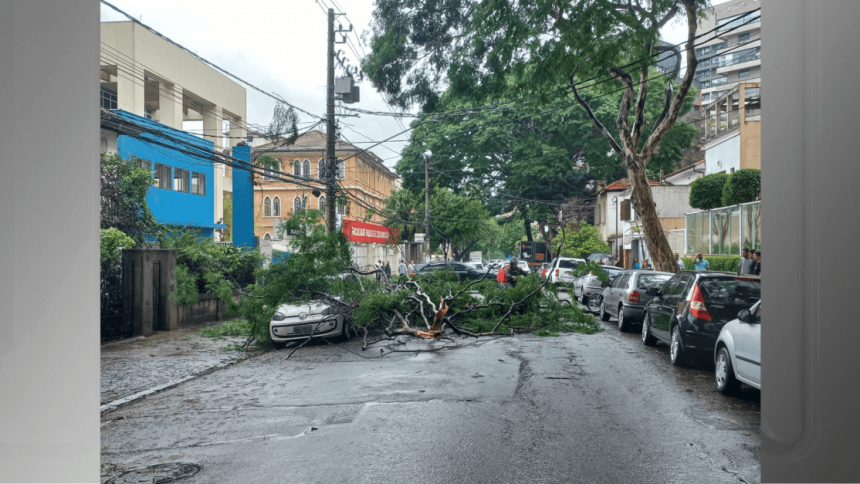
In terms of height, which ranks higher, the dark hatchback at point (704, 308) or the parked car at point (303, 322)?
the dark hatchback at point (704, 308)

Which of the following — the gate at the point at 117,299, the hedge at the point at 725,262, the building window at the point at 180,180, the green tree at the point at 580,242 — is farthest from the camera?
the green tree at the point at 580,242

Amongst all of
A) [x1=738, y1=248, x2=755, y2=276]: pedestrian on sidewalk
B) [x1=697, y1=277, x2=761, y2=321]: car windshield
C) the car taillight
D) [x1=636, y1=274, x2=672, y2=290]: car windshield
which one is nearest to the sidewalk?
the car taillight

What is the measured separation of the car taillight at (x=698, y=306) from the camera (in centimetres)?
1016

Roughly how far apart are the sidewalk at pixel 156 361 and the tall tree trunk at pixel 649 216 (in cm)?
1067

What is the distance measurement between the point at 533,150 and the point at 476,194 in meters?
5.51

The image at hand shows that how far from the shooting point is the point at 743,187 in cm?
2680

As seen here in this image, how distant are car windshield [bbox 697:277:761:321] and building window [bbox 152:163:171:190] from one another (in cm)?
2601

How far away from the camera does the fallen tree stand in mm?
14102

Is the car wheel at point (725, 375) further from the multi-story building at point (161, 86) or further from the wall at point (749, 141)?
the wall at point (749, 141)

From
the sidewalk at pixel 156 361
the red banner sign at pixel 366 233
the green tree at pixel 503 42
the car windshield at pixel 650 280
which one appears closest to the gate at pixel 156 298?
the sidewalk at pixel 156 361

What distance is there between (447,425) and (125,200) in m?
15.5
